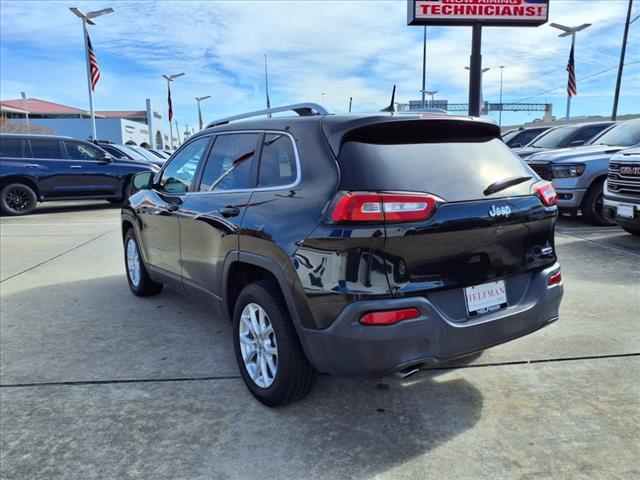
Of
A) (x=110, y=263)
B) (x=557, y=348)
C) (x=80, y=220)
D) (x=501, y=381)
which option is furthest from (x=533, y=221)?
(x=80, y=220)

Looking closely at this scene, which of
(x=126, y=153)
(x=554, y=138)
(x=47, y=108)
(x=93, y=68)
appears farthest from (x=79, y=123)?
(x=554, y=138)

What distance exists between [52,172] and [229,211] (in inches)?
431

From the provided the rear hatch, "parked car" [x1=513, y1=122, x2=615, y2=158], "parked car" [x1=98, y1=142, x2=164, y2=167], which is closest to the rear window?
the rear hatch

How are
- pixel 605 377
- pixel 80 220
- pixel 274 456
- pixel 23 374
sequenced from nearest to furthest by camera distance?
pixel 274 456, pixel 605 377, pixel 23 374, pixel 80 220

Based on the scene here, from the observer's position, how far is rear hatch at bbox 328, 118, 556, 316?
243cm

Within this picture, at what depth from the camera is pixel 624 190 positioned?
263 inches

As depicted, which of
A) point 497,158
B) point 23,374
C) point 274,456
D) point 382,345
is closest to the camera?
point 382,345

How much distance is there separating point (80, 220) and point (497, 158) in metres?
10.6

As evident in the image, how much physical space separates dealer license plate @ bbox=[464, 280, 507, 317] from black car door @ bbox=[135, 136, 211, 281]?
229 centimetres

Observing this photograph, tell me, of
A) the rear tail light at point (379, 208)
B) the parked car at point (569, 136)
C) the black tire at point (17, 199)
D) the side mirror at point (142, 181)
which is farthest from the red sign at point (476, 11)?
the rear tail light at point (379, 208)

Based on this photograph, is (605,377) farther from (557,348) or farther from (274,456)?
(274,456)

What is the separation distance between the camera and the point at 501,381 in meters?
3.23

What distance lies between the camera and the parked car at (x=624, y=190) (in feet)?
21.2

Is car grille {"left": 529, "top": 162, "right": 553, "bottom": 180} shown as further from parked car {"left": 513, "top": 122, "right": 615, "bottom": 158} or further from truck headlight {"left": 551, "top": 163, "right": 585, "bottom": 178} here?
parked car {"left": 513, "top": 122, "right": 615, "bottom": 158}
